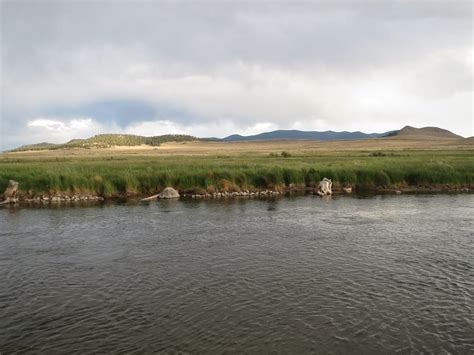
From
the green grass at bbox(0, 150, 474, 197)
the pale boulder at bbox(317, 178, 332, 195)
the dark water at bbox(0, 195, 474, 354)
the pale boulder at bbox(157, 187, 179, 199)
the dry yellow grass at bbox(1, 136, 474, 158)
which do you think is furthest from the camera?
the dry yellow grass at bbox(1, 136, 474, 158)

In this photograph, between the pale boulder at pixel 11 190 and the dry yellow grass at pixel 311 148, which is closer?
the pale boulder at pixel 11 190

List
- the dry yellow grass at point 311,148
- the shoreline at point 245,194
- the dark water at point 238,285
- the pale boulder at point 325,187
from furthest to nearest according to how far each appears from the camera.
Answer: the dry yellow grass at point 311,148
the pale boulder at point 325,187
the shoreline at point 245,194
the dark water at point 238,285

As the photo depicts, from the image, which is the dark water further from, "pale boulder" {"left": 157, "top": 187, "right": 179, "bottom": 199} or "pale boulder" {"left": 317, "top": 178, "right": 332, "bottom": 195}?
"pale boulder" {"left": 317, "top": 178, "right": 332, "bottom": 195}

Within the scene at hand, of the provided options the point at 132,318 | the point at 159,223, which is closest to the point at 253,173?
the point at 159,223

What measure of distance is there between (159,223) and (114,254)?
7559mm

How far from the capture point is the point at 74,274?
58.5 ft

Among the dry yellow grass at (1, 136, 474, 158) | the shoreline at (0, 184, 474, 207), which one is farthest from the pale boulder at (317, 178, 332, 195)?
the dry yellow grass at (1, 136, 474, 158)

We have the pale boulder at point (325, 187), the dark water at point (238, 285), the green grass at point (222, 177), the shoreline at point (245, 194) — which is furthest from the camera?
the pale boulder at point (325, 187)

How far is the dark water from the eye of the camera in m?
12.3

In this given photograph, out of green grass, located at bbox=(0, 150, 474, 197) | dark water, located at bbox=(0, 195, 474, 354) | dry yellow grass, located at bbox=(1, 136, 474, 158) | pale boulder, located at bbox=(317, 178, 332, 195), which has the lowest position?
dark water, located at bbox=(0, 195, 474, 354)

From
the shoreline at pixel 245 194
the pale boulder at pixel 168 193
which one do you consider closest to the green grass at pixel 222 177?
the shoreline at pixel 245 194

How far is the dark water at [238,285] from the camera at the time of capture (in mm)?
12344

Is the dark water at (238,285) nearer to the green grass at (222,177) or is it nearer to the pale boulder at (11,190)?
the pale boulder at (11,190)

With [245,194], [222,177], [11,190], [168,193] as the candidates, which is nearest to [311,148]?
[222,177]
